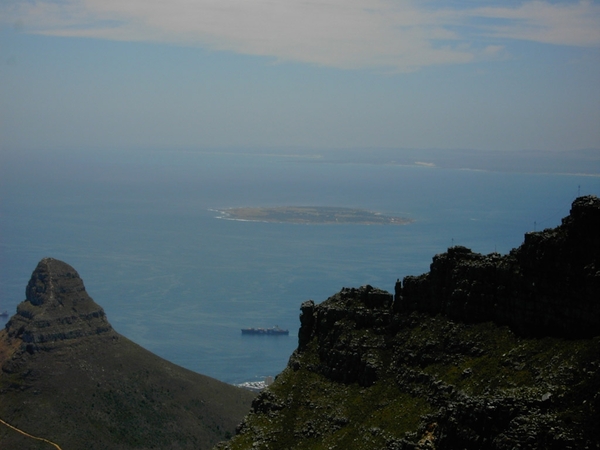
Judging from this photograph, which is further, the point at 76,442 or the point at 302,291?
the point at 302,291

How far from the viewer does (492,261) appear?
133ft

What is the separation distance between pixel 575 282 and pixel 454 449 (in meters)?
8.62

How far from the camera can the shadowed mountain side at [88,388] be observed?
8500 centimetres

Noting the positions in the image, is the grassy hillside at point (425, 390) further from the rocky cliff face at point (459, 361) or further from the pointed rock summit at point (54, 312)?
the pointed rock summit at point (54, 312)

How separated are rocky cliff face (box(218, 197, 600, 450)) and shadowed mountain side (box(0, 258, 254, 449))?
4114 centimetres

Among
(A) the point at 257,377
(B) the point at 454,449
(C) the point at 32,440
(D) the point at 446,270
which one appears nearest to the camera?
(B) the point at 454,449

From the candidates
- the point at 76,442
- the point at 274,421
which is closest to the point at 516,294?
the point at 274,421

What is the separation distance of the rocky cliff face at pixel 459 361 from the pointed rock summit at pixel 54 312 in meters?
54.2

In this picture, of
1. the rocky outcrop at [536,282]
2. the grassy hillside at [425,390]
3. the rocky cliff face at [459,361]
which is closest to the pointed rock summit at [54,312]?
the rocky cliff face at [459,361]

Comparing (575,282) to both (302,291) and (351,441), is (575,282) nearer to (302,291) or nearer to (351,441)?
(351,441)

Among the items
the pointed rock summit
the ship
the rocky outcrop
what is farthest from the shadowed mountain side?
the ship

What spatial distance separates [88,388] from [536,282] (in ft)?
211

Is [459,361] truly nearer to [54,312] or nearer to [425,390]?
[425,390]

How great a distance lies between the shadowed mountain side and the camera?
85.0 metres
